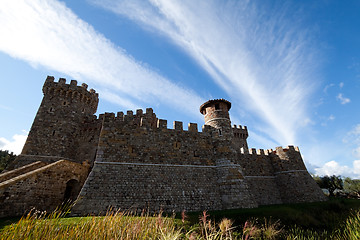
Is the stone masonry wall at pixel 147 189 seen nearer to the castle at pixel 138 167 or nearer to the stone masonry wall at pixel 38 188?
the castle at pixel 138 167

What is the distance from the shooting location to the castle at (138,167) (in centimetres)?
1017

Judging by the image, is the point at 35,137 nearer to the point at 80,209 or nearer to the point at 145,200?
the point at 80,209

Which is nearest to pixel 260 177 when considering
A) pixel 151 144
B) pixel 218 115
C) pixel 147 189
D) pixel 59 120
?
pixel 218 115

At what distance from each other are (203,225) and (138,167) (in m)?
5.75

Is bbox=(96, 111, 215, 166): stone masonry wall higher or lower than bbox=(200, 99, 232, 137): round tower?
lower

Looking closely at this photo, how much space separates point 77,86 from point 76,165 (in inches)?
509

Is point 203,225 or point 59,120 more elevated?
point 59,120

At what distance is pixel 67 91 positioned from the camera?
20453 mm

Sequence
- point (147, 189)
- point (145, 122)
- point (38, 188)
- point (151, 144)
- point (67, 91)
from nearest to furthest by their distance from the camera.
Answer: point (38, 188) → point (147, 189) → point (151, 144) → point (145, 122) → point (67, 91)

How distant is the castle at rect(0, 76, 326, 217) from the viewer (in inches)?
400

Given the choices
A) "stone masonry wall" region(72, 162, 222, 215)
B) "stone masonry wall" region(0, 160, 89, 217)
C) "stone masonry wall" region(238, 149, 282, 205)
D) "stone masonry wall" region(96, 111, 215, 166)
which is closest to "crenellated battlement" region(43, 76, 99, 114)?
"stone masonry wall" region(96, 111, 215, 166)

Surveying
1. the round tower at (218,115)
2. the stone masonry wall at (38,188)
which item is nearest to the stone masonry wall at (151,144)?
the round tower at (218,115)

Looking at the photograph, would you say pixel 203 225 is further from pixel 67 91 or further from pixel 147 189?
pixel 67 91

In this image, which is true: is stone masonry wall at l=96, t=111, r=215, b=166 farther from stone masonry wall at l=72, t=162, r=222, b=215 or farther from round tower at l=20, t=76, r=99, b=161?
round tower at l=20, t=76, r=99, b=161
